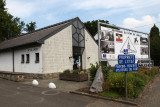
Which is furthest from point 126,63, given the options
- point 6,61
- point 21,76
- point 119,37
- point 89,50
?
point 6,61

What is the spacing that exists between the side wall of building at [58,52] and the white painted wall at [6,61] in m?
→ 6.56

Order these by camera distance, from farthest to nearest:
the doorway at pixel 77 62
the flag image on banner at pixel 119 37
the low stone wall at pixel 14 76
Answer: the doorway at pixel 77 62 < the low stone wall at pixel 14 76 < the flag image on banner at pixel 119 37

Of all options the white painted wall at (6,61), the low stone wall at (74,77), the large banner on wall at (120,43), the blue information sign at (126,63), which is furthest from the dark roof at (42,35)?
the blue information sign at (126,63)

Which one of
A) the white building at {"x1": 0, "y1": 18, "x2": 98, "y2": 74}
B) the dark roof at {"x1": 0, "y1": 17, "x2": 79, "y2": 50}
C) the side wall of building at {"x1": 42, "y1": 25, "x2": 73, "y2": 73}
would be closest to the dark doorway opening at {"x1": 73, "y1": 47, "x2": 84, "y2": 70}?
the white building at {"x1": 0, "y1": 18, "x2": 98, "y2": 74}

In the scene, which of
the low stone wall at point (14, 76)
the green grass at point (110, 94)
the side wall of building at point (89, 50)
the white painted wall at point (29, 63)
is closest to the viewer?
the green grass at point (110, 94)

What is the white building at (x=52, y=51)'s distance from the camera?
14.3 metres

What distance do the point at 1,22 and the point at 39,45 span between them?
1694 cm

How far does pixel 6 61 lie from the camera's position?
19.1 metres

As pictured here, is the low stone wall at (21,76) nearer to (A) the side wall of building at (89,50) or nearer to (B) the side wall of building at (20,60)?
(B) the side wall of building at (20,60)

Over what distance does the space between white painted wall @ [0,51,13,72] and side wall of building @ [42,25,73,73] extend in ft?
21.5

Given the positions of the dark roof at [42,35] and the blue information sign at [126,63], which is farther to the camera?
the dark roof at [42,35]

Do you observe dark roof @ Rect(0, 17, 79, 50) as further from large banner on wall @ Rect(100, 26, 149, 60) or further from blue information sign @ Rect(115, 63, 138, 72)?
blue information sign @ Rect(115, 63, 138, 72)

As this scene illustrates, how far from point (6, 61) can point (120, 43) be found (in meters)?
14.8

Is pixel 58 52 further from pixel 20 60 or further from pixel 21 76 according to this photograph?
pixel 20 60
